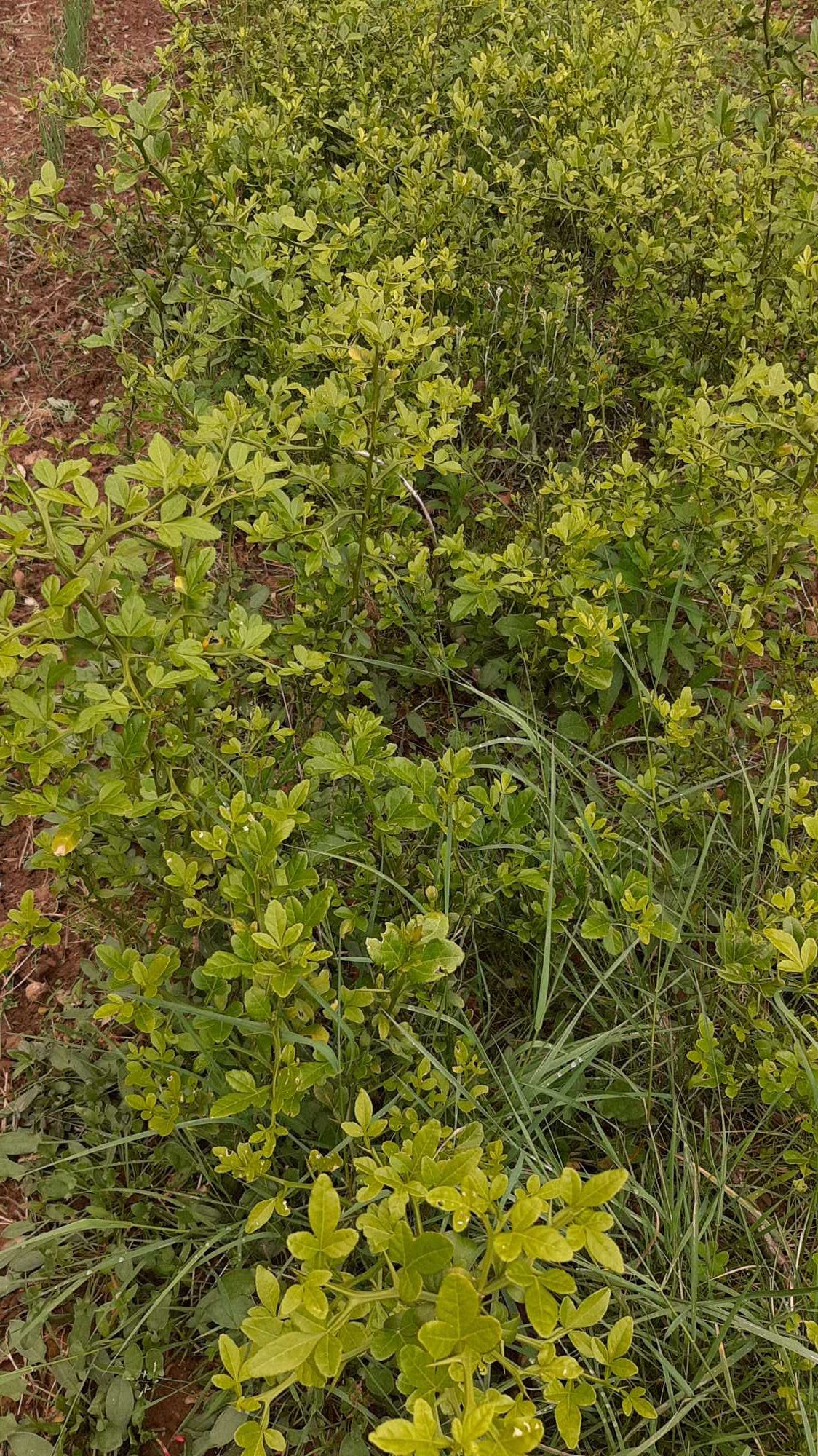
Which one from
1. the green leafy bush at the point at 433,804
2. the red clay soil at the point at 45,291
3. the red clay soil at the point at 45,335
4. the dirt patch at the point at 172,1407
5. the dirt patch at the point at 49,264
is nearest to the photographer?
the green leafy bush at the point at 433,804

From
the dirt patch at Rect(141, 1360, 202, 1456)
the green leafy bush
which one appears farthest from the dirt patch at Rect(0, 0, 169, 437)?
the dirt patch at Rect(141, 1360, 202, 1456)

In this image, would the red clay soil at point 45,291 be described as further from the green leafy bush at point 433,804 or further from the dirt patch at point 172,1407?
the dirt patch at point 172,1407

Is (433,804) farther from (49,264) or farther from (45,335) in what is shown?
(49,264)

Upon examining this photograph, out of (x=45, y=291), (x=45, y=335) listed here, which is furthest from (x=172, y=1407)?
(x=45, y=291)

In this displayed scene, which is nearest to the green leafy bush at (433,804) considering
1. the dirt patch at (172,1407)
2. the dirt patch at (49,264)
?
the dirt patch at (172,1407)

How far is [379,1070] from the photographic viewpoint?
186 centimetres

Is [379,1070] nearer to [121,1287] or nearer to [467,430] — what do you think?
[121,1287]

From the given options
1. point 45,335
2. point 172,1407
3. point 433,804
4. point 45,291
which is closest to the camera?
point 172,1407

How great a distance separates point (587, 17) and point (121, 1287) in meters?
4.36

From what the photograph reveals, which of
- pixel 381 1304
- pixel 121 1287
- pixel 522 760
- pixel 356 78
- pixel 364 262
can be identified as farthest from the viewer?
pixel 356 78

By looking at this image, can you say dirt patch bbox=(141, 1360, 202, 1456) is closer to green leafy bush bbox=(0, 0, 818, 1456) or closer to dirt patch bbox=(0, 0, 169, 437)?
Answer: green leafy bush bbox=(0, 0, 818, 1456)

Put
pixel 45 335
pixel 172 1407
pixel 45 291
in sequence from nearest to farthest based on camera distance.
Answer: pixel 172 1407 → pixel 45 335 → pixel 45 291

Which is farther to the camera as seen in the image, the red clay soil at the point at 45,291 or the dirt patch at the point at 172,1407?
the red clay soil at the point at 45,291

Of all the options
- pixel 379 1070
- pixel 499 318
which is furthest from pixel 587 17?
pixel 379 1070
